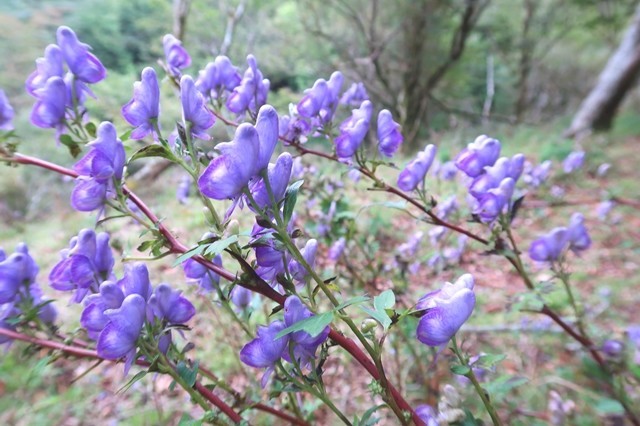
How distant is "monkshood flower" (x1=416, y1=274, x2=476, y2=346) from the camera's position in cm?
42

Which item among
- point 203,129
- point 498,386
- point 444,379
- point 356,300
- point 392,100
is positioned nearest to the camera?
point 356,300

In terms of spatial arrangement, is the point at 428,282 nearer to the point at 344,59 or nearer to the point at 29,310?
the point at 29,310

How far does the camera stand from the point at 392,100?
5938mm

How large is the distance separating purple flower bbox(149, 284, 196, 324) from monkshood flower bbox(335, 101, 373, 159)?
34 centimetres

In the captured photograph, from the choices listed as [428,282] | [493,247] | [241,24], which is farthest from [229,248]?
[241,24]

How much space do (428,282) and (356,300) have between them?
5.73 feet

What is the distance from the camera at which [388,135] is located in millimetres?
729

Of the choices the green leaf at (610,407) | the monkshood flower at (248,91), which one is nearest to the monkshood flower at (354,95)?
the monkshood flower at (248,91)

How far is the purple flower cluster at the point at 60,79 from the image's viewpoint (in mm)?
554

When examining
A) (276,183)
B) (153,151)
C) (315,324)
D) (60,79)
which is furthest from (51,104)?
(315,324)

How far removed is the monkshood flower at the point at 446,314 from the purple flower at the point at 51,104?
21.5 inches

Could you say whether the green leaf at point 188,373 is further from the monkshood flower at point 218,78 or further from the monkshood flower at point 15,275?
the monkshood flower at point 218,78

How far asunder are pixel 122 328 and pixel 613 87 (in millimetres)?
6886

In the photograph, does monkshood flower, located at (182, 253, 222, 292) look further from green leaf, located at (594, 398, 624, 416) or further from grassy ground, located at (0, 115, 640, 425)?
green leaf, located at (594, 398, 624, 416)
